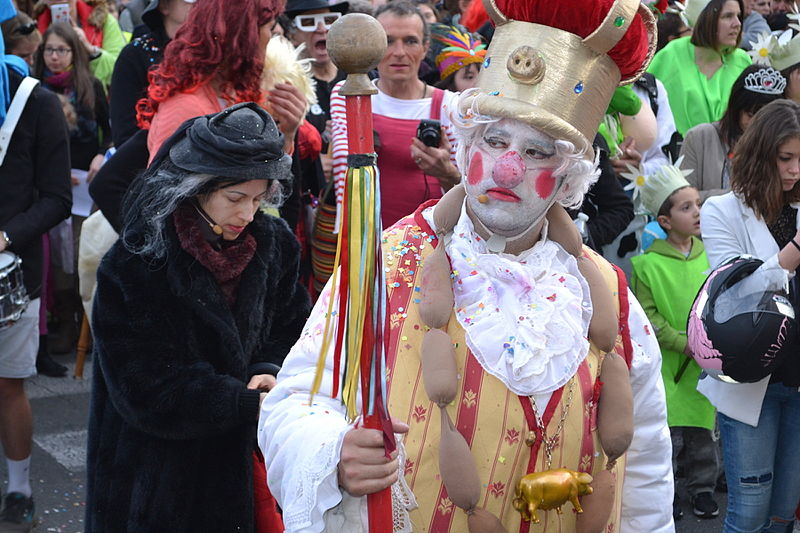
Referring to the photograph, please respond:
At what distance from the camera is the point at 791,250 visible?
13.6ft

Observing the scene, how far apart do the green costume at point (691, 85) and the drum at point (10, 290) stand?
4326 millimetres

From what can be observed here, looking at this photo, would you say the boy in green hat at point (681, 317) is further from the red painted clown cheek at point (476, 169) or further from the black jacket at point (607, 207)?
the red painted clown cheek at point (476, 169)

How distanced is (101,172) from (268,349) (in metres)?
1.31

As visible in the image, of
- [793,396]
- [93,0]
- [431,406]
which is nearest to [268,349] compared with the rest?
[431,406]

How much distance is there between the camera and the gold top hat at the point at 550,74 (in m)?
2.55

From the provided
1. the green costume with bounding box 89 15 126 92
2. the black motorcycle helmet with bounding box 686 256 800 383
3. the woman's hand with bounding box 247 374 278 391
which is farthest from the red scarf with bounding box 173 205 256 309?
the green costume with bounding box 89 15 126 92

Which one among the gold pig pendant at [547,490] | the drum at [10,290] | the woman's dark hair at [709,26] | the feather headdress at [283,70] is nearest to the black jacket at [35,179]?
the drum at [10,290]

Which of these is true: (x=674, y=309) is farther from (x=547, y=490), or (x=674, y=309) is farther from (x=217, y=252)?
(x=547, y=490)

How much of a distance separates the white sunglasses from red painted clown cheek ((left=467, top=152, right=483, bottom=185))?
12.1ft

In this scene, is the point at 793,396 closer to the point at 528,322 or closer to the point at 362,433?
the point at 528,322

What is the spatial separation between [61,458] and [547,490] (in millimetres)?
4027

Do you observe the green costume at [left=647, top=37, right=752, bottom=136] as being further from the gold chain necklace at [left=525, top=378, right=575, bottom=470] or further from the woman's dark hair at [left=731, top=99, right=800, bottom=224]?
the gold chain necklace at [left=525, top=378, right=575, bottom=470]

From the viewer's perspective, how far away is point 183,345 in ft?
10.7

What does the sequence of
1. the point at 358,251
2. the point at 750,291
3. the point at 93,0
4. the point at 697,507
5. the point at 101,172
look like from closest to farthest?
the point at 358,251 → the point at 750,291 → the point at 101,172 → the point at 697,507 → the point at 93,0
